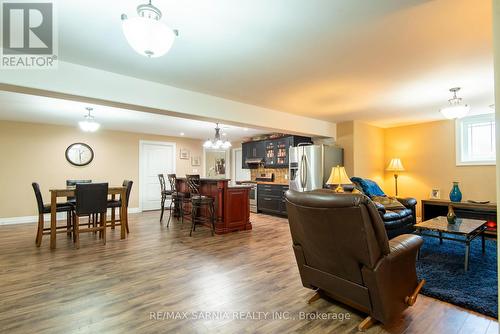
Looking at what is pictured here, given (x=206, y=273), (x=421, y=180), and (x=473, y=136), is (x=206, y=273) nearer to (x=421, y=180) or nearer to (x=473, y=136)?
(x=421, y=180)

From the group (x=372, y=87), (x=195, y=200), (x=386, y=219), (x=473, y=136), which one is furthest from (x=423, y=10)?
(x=473, y=136)

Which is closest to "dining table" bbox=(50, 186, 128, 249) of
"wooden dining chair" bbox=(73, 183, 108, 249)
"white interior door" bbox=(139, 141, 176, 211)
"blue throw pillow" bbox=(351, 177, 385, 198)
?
"wooden dining chair" bbox=(73, 183, 108, 249)

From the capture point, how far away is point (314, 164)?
5.40 m

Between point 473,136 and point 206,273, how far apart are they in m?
5.87

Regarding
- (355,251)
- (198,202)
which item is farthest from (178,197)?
(355,251)

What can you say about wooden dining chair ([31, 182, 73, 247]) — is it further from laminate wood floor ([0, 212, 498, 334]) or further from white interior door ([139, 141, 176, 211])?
white interior door ([139, 141, 176, 211])

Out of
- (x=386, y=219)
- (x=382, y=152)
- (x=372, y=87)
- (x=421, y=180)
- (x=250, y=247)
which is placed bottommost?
(x=250, y=247)

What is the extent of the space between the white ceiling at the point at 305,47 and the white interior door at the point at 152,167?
462 centimetres

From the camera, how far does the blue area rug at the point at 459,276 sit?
2.10 metres

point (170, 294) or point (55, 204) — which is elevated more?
point (55, 204)

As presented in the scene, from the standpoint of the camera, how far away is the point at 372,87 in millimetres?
3412

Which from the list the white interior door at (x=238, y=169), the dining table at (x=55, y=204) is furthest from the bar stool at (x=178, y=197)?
the white interior door at (x=238, y=169)

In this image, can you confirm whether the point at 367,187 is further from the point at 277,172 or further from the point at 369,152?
the point at 277,172

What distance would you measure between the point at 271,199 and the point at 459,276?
4351 millimetres
